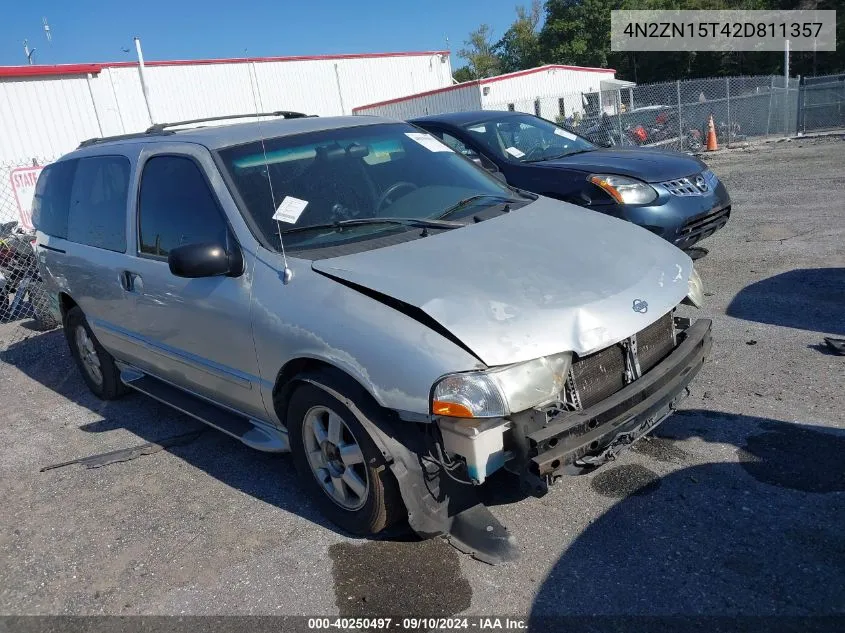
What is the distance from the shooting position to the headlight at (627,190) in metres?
6.22

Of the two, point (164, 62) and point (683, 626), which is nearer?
point (683, 626)

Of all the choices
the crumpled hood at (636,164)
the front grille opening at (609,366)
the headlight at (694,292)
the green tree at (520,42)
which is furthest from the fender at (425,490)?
the green tree at (520,42)

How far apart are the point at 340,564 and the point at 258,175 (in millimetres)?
2034

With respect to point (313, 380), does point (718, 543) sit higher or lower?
lower

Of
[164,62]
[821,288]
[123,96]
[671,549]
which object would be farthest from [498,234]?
[164,62]

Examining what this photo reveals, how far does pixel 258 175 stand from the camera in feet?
12.1

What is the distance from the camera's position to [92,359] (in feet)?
18.1

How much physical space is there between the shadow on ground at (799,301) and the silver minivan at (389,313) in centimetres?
223

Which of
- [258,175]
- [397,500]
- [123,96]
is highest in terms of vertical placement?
[123,96]

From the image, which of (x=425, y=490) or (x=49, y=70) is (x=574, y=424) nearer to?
(x=425, y=490)

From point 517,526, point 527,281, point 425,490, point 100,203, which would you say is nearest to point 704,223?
point 527,281

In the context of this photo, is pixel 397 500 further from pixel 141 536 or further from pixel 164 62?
pixel 164 62

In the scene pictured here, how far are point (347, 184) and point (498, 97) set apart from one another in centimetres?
3087

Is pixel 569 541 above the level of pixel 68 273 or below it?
below
